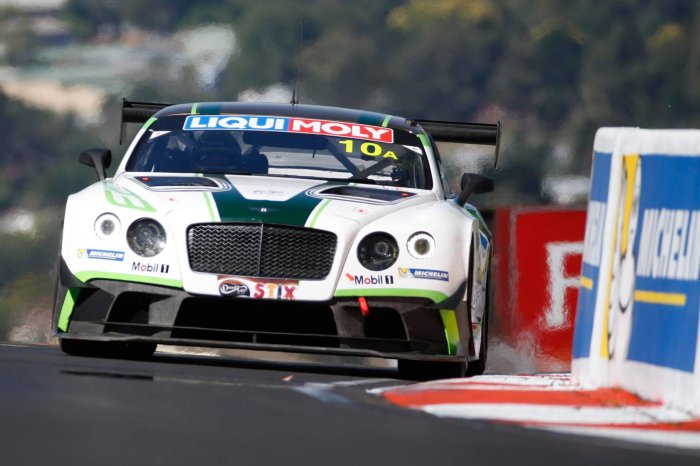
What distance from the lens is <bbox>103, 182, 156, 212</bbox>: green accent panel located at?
8742 millimetres

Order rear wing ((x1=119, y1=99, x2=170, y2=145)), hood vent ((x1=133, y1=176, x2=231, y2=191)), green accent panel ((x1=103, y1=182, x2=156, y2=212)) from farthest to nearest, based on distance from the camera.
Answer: rear wing ((x1=119, y1=99, x2=170, y2=145)) → hood vent ((x1=133, y1=176, x2=231, y2=191)) → green accent panel ((x1=103, y1=182, x2=156, y2=212))

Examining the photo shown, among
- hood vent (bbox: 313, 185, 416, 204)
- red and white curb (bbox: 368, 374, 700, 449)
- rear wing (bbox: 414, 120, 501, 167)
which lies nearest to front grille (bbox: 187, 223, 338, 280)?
hood vent (bbox: 313, 185, 416, 204)

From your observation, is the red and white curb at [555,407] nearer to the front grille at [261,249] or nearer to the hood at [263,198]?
the front grille at [261,249]

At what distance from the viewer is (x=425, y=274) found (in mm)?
8727

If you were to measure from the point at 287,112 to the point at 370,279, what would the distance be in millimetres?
2049

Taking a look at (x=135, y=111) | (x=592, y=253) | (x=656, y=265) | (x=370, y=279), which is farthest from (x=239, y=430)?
(x=135, y=111)

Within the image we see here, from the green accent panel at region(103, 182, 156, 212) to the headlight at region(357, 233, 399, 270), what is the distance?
96cm

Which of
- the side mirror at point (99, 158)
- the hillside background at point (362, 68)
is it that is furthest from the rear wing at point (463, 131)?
the hillside background at point (362, 68)

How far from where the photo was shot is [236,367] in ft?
30.7

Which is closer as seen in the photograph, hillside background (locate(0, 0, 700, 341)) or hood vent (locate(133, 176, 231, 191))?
hood vent (locate(133, 176, 231, 191))

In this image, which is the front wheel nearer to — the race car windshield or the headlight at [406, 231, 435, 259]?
the race car windshield

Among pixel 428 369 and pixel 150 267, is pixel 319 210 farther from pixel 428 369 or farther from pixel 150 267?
pixel 428 369

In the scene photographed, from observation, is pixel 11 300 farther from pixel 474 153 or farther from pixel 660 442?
pixel 660 442

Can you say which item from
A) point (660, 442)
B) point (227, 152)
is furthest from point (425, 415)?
point (227, 152)
